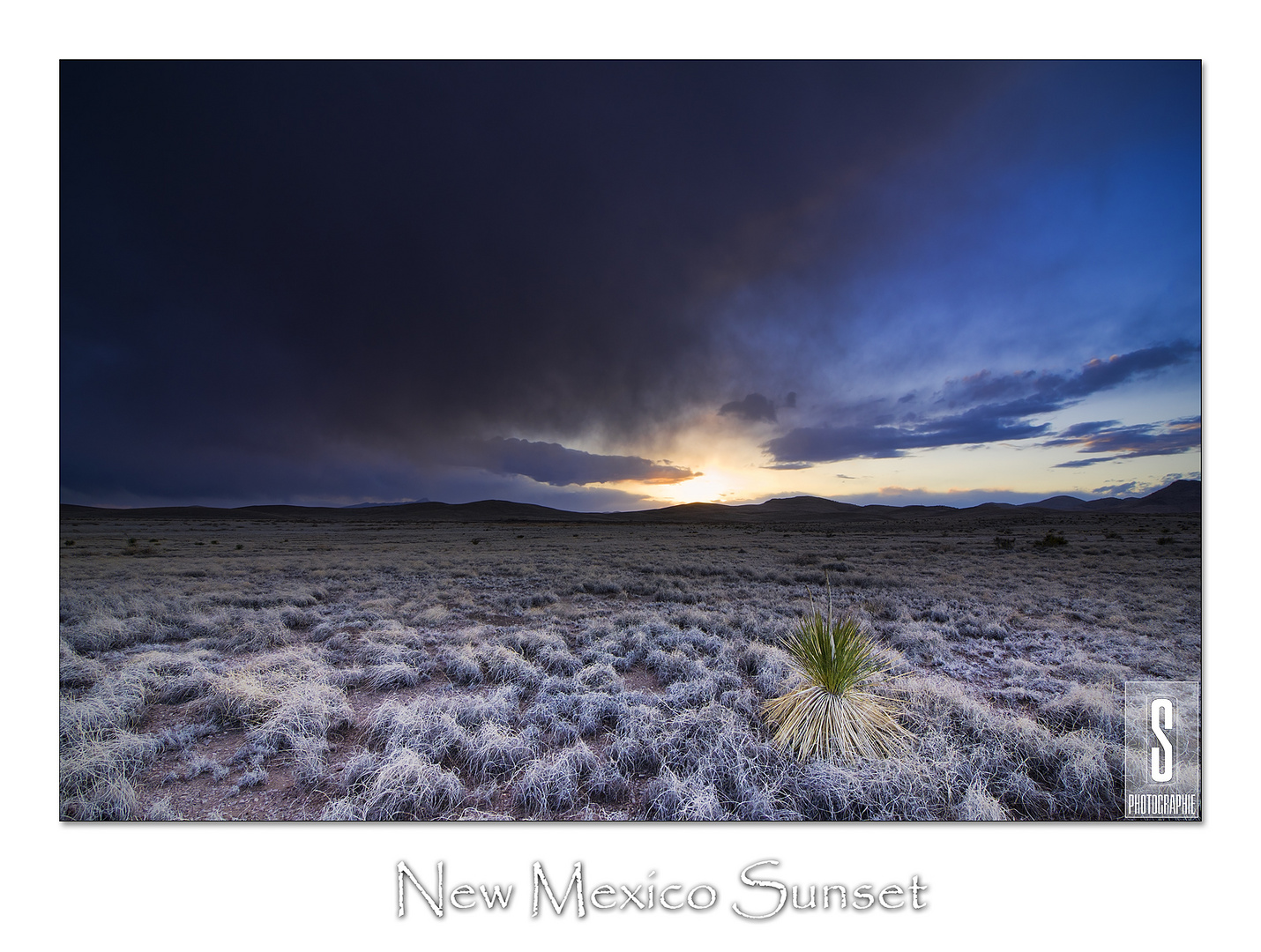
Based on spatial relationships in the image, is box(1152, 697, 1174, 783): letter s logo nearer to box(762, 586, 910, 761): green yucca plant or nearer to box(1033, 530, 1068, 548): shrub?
box(762, 586, 910, 761): green yucca plant

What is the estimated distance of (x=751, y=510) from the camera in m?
19.2

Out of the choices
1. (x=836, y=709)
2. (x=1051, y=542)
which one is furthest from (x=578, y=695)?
(x=1051, y=542)

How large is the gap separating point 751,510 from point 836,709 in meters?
16.7

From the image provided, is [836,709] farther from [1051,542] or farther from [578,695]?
[1051,542]

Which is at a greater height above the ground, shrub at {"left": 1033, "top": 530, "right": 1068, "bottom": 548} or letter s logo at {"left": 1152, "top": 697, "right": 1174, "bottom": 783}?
letter s logo at {"left": 1152, "top": 697, "right": 1174, "bottom": 783}

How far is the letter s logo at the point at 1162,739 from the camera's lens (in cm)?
283

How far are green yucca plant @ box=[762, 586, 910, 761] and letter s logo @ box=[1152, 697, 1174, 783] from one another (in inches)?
62.9

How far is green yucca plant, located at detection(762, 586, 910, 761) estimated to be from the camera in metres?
2.90

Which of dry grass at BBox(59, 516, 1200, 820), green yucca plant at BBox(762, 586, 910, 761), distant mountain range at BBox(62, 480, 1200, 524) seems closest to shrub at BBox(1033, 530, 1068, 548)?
distant mountain range at BBox(62, 480, 1200, 524)

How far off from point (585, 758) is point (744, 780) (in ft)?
3.45

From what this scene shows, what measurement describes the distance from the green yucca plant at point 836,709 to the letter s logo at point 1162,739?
1598 millimetres

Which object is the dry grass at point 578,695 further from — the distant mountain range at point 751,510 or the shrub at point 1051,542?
the shrub at point 1051,542

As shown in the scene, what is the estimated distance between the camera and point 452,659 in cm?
496
